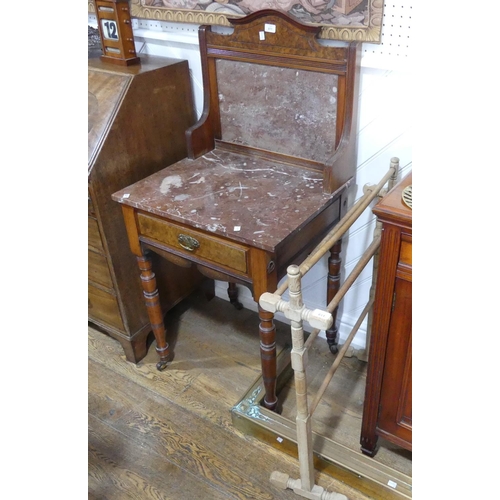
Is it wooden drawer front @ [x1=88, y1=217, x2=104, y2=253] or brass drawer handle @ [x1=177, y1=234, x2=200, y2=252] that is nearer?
brass drawer handle @ [x1=177, y1=234, x2=200, y2=252]

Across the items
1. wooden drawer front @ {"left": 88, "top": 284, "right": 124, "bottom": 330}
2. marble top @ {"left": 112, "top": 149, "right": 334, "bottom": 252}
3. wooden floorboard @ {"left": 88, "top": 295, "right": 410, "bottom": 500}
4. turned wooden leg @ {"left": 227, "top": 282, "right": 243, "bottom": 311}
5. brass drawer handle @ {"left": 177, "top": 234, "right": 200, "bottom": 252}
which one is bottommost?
wooden floorboard @ {"left": 88, "top": 295, "right": 410, "bottom": 500}

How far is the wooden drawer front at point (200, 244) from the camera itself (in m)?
1.32

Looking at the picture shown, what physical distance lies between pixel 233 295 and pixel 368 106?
3.52ft

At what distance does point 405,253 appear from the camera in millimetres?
1072

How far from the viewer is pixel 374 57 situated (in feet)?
4.56

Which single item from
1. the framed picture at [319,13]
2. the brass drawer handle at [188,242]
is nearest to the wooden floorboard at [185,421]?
the brass drawer handle at [188,242]

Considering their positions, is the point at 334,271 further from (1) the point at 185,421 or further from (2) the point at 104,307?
(2) the point at 104,307

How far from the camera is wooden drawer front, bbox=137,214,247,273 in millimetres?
→ 1319

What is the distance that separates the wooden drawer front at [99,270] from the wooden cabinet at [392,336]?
3.16ft

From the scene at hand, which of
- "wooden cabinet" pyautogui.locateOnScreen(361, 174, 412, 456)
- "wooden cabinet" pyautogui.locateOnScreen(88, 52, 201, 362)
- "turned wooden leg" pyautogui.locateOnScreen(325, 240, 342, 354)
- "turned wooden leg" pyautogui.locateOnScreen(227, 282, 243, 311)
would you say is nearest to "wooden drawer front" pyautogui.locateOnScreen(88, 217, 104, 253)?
"wooden cabinet" pyautogui.locateOnScreen(88, 52, 201, 362)

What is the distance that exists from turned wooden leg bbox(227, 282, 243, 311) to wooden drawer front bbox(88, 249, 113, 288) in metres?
0.61

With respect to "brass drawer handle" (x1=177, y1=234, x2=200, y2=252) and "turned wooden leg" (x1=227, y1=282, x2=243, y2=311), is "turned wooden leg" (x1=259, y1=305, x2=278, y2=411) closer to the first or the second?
"brass drawer handle" (x1=177, y1=234, x2=200, y2=252)
